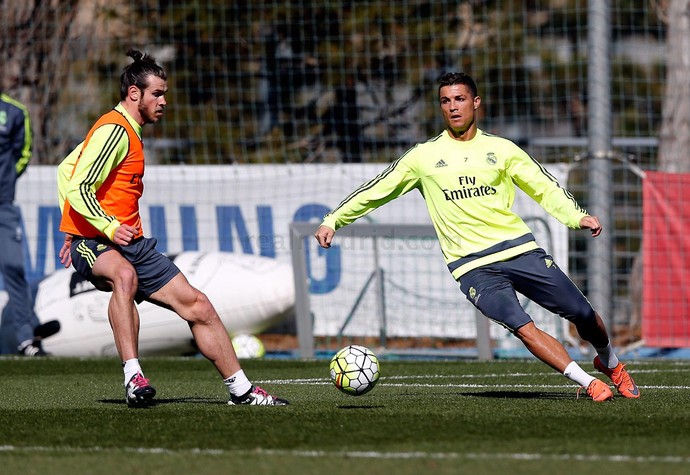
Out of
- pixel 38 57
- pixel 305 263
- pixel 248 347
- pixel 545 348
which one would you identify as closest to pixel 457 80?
pixel 545 348

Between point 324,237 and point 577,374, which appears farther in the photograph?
point 324,237

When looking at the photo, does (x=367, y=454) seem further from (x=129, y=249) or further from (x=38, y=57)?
(x=38, y=57)

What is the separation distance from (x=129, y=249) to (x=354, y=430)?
205 cm

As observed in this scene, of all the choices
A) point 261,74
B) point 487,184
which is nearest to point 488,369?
point 487,184

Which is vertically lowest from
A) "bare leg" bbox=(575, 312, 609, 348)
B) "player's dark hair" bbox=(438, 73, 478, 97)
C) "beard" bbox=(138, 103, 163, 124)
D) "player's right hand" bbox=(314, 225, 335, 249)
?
"bare leg" bbox=(575, 312, 609, 348)

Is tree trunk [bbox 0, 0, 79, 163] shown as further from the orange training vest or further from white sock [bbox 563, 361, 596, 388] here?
white sock [bbox 563, 361, 596, 388]

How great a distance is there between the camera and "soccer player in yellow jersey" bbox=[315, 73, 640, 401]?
27.1 feet

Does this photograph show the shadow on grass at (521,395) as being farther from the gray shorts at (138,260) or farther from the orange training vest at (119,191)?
the orange training vest at (119,191)

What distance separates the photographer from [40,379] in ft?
35.2

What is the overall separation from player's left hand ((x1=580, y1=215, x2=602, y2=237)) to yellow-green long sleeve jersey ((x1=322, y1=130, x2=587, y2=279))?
0.36ft

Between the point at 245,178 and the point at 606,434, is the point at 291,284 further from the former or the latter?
the point at 606,434

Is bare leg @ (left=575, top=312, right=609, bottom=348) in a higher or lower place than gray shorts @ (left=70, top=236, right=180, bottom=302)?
lower

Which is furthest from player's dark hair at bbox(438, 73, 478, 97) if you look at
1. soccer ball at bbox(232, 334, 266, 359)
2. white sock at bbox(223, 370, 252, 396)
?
soccer ball at bbox(232, 334, 266, 359)

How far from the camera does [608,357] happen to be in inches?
331
